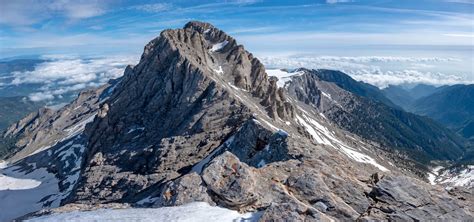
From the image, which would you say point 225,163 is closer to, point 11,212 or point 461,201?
point 461,201

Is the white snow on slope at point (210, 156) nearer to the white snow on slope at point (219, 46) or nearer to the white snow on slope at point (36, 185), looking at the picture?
the white snow on slope at point (36, 185)

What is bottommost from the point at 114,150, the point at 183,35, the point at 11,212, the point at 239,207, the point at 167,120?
the point at 11,212

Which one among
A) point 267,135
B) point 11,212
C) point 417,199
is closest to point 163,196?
point 417,199

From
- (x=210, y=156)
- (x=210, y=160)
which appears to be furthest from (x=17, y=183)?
(x=210, y=160)

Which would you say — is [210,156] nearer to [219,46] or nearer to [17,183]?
[219,46]

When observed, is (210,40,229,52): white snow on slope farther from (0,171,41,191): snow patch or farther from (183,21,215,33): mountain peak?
(0,171,41,191): snow patch

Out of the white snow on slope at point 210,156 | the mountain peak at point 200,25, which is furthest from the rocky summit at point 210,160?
the mountain peak at point 200,25
